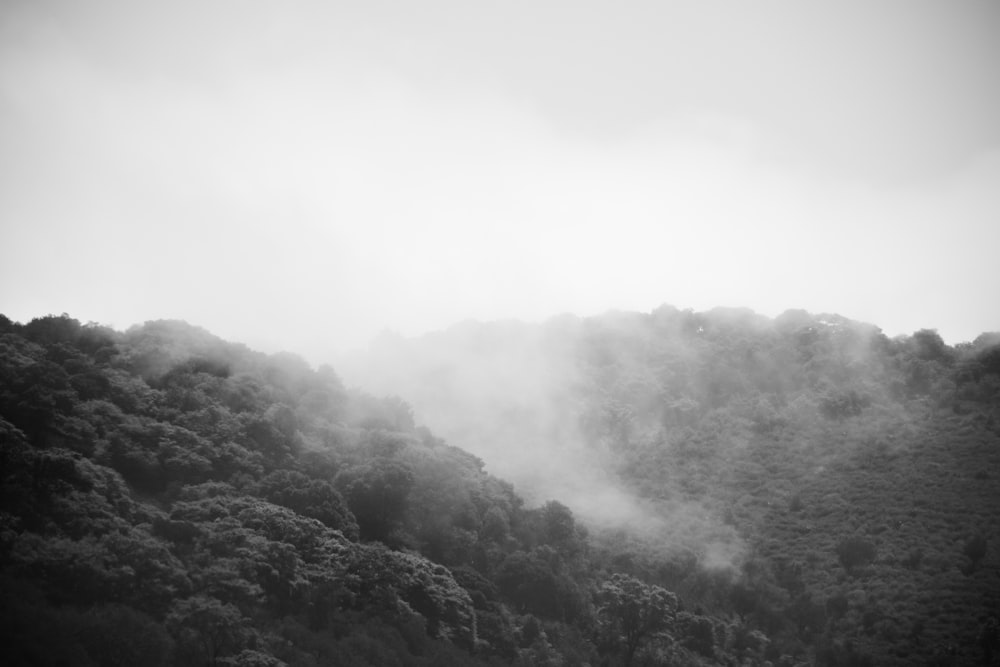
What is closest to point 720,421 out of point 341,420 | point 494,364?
point 494,364

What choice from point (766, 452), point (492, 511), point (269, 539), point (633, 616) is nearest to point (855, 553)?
point (633, 616)

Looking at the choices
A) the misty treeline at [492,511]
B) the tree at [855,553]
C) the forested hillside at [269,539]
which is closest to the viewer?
the forested hillside at [269,539]

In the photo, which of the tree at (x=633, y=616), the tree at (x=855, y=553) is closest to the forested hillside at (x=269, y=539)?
the tree at (x=633, y=616)

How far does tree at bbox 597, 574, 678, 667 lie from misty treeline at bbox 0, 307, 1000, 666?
6.0 inches

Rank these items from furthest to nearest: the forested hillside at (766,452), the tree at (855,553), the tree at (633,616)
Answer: the tree at (855,553) → the forested hillside at (766,452) → the tree at (633,616)

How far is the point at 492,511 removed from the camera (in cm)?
5053

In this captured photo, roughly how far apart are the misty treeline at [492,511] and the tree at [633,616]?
15 centimetres

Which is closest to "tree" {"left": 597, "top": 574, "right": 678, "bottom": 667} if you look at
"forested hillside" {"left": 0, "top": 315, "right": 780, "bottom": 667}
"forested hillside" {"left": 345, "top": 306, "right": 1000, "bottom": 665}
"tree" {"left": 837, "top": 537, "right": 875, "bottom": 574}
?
"forested hillside" {"left": 0, "top": 315, "right": 780, "bottom": 667}

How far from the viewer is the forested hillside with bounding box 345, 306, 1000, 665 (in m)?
48.4

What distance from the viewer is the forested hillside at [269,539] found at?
99.0ft

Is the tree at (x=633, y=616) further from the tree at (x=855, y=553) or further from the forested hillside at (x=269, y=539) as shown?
the tree at (x=855, y=553)

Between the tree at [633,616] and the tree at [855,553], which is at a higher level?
the tree at [855,553]

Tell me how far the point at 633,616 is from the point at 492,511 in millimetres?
11530

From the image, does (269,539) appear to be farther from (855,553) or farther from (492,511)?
(855,553)
